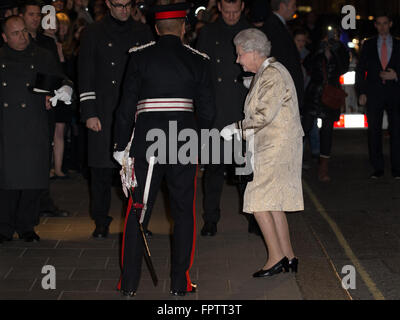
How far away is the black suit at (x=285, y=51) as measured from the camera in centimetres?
807

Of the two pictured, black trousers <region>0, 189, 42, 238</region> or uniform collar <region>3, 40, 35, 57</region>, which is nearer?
uniform collar <region>3, 40, 35, 57</region>

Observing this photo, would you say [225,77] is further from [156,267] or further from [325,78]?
[325,78]

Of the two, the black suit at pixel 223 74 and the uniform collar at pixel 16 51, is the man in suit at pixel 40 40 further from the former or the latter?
the black suit at pixel 223 74

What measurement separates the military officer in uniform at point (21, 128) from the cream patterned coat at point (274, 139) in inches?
89.5

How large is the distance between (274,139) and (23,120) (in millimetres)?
2550

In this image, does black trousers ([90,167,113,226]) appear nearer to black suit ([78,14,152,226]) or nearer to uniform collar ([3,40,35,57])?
black suit ([78,14,152,226])

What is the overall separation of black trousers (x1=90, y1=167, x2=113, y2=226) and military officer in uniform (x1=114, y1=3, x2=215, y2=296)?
2.08 meters

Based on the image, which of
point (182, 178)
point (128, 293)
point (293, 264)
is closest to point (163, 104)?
point (182, 178)

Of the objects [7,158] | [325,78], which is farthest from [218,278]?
[325,78]

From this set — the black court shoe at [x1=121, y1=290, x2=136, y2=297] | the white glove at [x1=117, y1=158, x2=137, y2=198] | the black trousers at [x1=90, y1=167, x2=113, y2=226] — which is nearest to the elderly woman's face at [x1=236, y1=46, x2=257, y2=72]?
the white glove at [x1=117, y1=158, x2=137, y2=198]

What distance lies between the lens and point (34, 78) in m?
7.85

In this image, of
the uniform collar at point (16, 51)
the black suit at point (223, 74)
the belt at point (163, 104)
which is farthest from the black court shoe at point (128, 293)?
the uniform collar at point (16, 51)

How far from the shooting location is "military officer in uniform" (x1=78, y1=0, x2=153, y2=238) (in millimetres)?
7828
